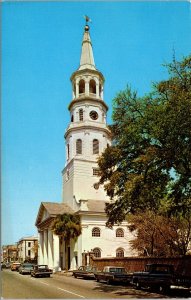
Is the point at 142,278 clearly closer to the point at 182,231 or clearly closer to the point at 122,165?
the point at 122,165

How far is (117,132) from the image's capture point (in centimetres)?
2306

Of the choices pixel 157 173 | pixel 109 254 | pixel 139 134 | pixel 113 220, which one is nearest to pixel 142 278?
pixel 113 220

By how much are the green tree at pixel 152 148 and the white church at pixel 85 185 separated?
91.6 ft

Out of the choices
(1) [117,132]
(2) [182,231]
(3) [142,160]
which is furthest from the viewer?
(2) [182,231]

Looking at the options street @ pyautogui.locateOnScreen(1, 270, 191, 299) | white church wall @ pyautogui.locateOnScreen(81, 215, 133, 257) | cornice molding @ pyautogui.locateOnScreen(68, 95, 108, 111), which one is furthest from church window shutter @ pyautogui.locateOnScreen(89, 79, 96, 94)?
street @ pyautogui.locateOnScreen(1, 270, 191, 299)

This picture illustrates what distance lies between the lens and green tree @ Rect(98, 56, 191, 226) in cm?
1834

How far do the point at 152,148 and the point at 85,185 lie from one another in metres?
37.2

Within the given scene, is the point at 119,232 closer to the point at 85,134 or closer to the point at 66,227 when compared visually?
the point at 66,227

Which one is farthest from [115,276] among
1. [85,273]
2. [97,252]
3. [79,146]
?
[79,146]

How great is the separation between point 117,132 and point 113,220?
530 centimetres

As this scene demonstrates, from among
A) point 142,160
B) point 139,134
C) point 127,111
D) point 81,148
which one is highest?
point 81,148

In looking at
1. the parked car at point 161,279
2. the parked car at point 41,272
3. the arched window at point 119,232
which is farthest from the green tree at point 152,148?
the arched window at point 119,232

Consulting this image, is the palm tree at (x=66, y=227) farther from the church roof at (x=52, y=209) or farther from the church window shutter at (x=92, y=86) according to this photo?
the church window shutter at (x=92, y=86)

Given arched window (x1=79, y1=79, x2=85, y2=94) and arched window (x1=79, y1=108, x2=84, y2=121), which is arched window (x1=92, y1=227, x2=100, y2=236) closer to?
arched window (x1=79, y1=108, x2=84, y2=121)
